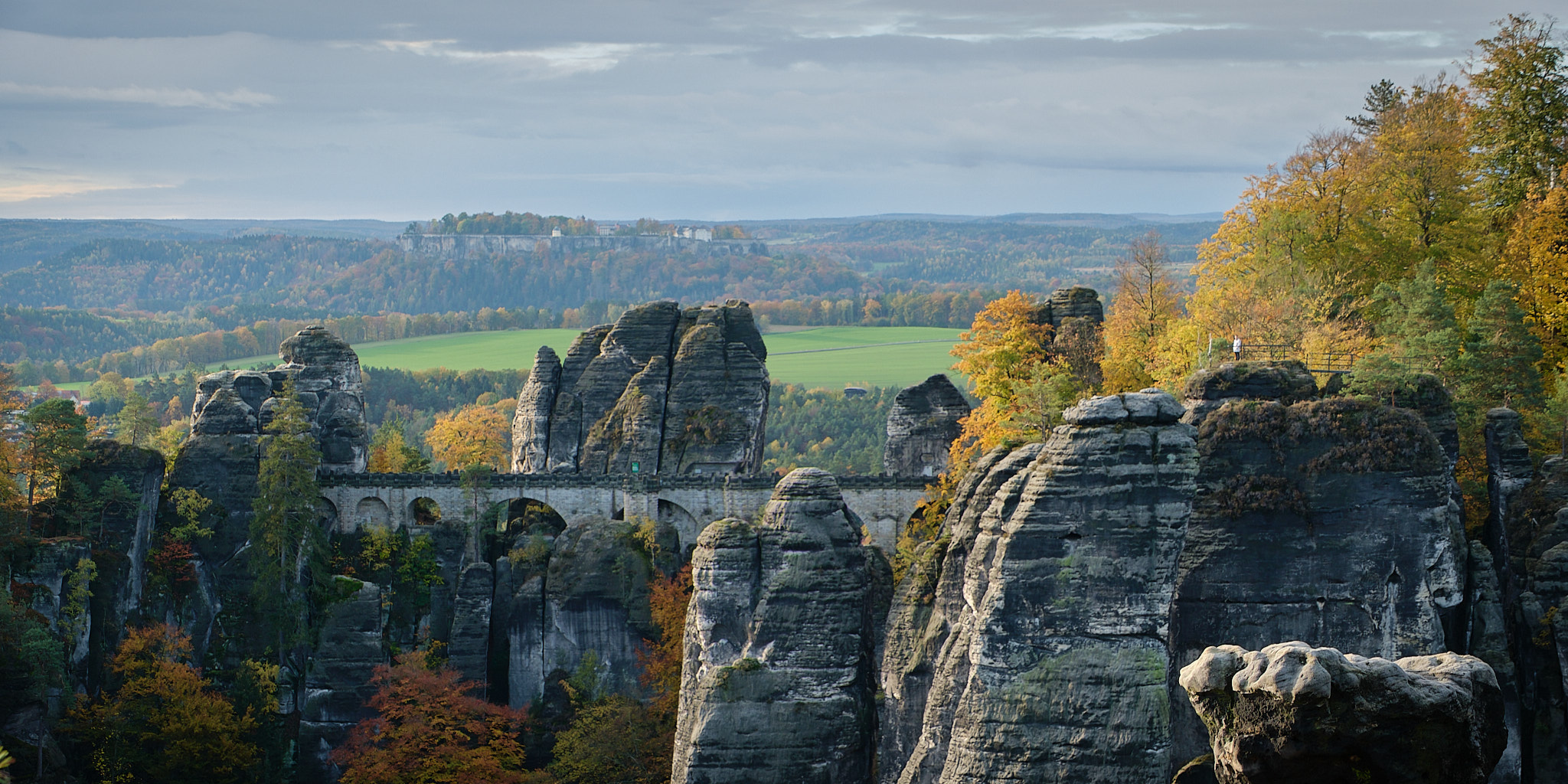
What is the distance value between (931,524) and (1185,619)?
617 inches

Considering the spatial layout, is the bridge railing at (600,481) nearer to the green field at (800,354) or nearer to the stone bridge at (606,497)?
the stone bridge at (606,497)

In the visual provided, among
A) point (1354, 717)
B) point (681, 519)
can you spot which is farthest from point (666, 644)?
point (1354, 717)

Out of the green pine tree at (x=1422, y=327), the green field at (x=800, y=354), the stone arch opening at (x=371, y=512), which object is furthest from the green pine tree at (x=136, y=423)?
the green field at (x=800, y=354)

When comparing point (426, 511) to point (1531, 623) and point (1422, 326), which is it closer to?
point (1422, 326)

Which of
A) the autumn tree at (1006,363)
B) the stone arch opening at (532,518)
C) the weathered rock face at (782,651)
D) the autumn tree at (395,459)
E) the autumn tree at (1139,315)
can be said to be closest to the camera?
the weathered rock face at (782,651)

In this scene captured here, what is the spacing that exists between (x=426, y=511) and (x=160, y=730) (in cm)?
1752

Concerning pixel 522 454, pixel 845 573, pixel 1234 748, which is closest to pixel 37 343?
pixel 522 454

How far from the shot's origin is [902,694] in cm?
3052

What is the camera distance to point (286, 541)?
5456 cm

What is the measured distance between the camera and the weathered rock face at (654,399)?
205 ft

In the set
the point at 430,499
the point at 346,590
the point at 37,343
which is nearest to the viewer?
the point at 346,590

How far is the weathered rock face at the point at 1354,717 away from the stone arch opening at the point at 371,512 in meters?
52.8

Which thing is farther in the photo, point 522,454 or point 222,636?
point 522,454

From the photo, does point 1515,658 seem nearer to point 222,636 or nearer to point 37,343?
point 222,636
